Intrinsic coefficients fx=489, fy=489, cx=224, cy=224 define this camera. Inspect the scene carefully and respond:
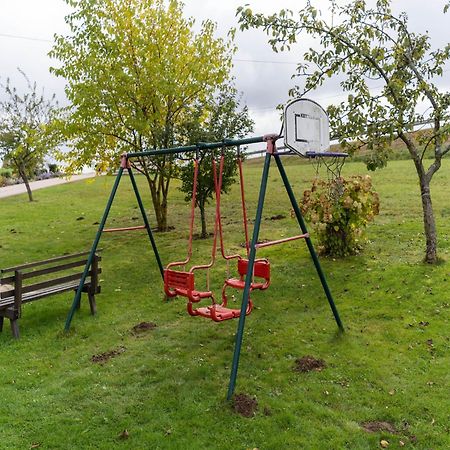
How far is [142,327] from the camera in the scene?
25.6ft

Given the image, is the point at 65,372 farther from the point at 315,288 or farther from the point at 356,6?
the point at 356,6

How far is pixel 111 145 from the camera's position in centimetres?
1439

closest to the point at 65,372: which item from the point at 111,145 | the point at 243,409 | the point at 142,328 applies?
the point at 142,328

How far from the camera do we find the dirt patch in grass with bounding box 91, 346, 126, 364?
21.7ft

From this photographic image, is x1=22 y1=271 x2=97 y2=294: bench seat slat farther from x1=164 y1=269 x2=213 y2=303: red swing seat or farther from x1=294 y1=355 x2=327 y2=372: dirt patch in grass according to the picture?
x1=294 y1=355 x2=327 y2=372: dirt patch in grass

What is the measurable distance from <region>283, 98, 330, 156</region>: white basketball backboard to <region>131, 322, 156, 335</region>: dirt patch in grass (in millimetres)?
3798

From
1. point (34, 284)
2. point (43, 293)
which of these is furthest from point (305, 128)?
point (43, 293)

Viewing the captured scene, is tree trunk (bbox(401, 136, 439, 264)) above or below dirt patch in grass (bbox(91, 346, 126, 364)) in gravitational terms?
above

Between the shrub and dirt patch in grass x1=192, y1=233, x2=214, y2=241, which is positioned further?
dirt patch in grass x1=192, y1=233, x2=214, y2=241

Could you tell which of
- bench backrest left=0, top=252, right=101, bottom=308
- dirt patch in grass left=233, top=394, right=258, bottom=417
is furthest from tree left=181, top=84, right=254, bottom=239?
Result: dirt patch in grass left=233, top=394, right=258, bottom=417

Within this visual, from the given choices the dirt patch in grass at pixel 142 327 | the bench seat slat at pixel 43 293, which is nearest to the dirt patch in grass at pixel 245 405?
the dirt patch in grass at pixel 142 327

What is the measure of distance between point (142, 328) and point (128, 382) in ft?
5.99

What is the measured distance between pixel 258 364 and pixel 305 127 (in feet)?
10.1

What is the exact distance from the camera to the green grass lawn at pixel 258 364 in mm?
4930
